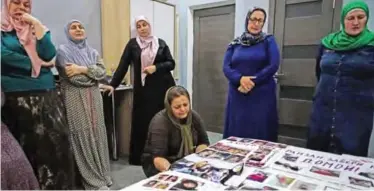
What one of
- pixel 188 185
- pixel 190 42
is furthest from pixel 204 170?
pixel 190 42

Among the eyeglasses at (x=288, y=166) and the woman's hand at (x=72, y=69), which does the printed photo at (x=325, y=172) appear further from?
the woman's hand at (x=72, y=69)

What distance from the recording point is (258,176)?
3.51 feet

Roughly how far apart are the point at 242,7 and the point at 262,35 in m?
1.23

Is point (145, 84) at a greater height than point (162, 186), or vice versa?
point (145, 84)

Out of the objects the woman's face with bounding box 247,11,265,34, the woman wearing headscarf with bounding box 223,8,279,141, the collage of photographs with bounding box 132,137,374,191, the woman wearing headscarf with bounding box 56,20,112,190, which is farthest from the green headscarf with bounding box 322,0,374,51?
the woman wearing headscarf with bounding box 56,20,112,190

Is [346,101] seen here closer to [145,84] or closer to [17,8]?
[145,84]

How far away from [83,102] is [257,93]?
4.28 feet

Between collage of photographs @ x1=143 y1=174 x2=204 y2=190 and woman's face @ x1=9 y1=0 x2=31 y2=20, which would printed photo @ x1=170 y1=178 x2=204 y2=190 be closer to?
collage of photographs @ x1=143 y1=174 x2=204 y2=190

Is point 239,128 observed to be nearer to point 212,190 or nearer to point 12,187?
point 212,190

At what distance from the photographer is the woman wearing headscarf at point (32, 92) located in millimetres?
1457

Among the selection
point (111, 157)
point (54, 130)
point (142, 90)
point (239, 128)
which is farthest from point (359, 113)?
point (111, 157)

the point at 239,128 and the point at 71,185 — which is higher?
the point at 239,128

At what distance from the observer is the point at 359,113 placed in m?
1.70

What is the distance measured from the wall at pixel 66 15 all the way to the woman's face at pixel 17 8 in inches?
27.8
